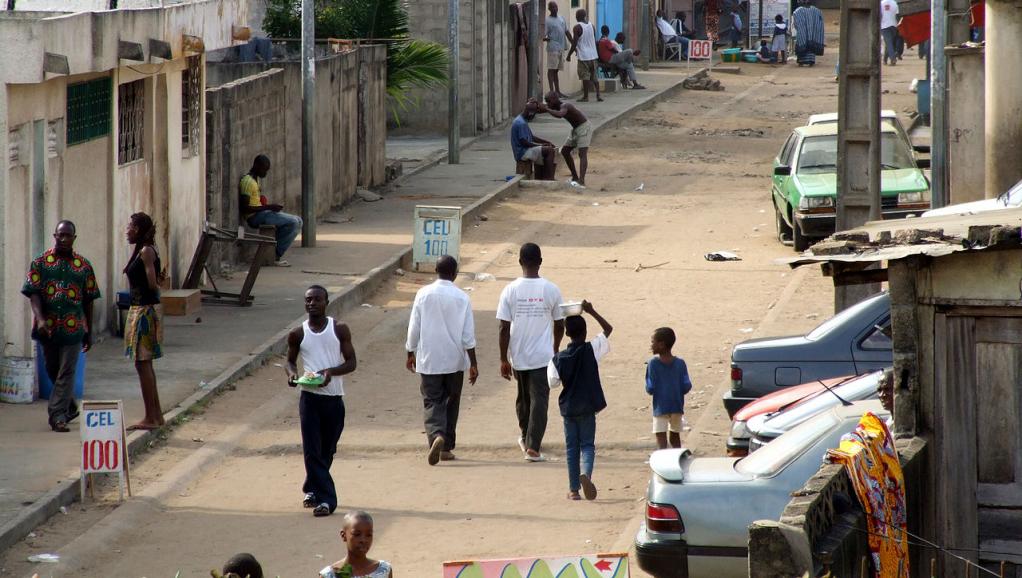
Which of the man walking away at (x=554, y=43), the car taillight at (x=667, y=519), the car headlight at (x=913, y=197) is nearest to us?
the car taillight at (x=667, y=519)

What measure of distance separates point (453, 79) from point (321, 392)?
19.3m

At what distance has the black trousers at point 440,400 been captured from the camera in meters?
11.9

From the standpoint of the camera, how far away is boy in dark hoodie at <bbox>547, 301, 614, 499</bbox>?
35.6 ft

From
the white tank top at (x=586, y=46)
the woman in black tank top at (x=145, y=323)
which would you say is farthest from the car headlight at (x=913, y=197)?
the white tank top at (x=586, y=46)

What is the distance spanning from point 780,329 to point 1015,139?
3234 millimetres

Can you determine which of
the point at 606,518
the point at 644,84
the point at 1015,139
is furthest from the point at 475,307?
the point at 644,84

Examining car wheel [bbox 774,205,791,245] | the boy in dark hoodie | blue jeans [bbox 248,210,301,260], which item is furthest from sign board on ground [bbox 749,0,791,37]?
the boy in dark hoodie

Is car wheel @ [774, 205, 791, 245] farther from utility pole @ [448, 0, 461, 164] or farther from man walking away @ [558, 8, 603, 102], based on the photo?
man walking away @ [558, 8, 603, 102]

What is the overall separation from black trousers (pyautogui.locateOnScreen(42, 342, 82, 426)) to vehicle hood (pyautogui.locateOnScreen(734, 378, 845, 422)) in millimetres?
5127

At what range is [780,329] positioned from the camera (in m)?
16.3

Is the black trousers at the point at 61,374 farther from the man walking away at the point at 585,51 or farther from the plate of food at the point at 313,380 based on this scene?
the man walking away at the point at 585,51

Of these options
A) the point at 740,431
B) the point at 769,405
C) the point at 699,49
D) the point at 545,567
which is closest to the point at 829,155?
the point at 769,405

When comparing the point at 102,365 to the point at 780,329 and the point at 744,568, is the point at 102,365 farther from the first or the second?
the point at 744,568

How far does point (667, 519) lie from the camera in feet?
27.9
